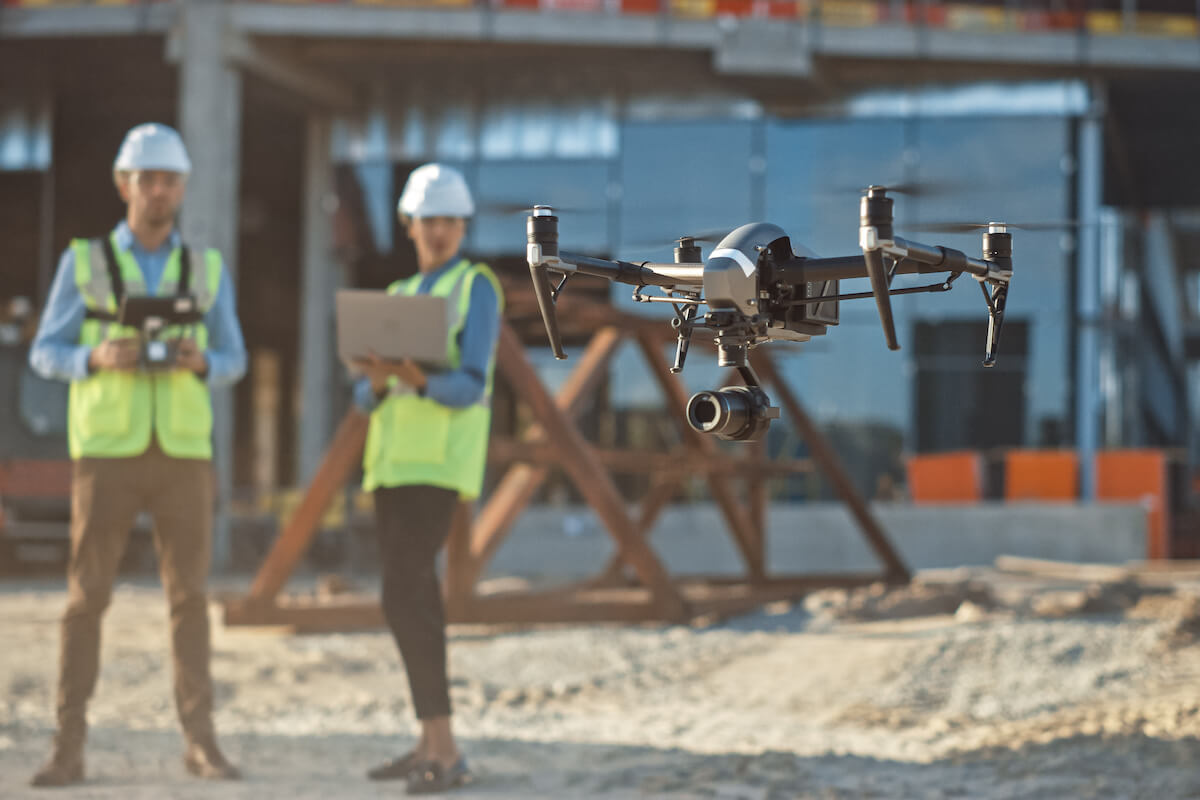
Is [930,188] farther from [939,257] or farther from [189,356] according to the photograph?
[189,356]

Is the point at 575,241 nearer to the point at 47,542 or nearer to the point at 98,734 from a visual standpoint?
the point at 47,542

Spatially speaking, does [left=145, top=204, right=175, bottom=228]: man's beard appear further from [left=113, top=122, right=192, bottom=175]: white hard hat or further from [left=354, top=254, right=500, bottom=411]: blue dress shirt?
[left=354, top=254, right=500, bottom=411]: blue dress shirt

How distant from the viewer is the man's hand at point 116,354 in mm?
4590

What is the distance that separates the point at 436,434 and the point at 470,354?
1.00ft

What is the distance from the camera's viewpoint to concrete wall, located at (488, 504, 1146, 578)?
15383mm

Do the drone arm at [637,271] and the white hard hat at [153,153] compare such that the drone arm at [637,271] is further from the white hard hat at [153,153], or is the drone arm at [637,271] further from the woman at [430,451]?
the white hard hat at [153,153]

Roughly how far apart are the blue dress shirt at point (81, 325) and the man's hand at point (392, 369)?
416mm

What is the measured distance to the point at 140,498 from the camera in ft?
15.5

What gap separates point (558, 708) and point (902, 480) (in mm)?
14680

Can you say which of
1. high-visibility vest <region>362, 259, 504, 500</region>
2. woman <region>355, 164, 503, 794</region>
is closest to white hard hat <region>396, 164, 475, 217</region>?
woman <region>355, 164, 503, 794</region>

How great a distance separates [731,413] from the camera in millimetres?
2730

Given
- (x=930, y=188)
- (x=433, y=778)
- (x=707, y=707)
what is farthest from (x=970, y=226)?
(x=707, y=707)

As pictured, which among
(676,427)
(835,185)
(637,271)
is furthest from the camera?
(835,185)

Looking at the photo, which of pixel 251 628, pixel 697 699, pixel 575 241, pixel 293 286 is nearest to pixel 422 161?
pixel 575 241
